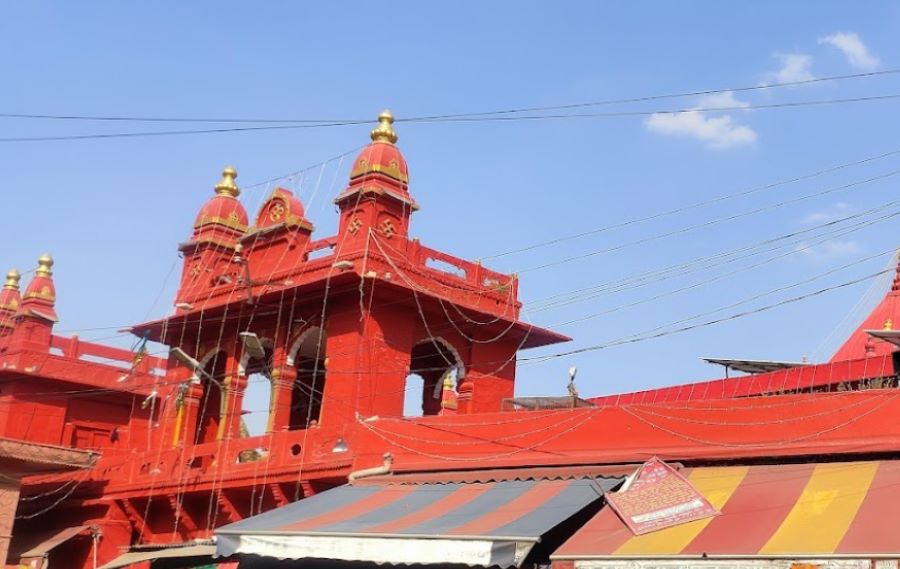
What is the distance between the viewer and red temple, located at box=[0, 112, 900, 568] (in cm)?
1048

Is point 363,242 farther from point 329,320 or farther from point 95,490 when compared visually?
point 95,490

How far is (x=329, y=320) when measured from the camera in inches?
575

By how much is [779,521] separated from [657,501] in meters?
1.29

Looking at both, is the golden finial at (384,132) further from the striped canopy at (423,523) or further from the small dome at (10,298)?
the small dome at (10,298)

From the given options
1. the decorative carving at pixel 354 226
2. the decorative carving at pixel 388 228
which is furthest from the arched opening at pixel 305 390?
the decorative carving at pixel 388 228

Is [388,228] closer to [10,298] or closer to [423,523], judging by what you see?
[423,523]

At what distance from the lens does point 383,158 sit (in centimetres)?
1484

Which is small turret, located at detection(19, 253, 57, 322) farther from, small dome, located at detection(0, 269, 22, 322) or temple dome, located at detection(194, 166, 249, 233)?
temple dome, located at detection(194, 166, 249, 233)

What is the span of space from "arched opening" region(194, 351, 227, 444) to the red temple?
42 millimetres

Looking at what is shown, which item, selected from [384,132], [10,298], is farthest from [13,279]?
[384,132]

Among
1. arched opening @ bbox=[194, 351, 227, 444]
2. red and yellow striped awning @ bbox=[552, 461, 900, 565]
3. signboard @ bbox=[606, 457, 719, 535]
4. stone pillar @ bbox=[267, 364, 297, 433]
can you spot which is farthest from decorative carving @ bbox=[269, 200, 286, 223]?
red and yellow striped awning @ bbox=[552, 461, 900, 565]

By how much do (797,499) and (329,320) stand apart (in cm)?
768

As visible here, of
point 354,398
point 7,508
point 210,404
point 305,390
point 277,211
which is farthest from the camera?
point 305,390

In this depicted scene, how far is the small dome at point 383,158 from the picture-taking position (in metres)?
14.8
